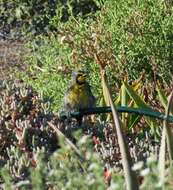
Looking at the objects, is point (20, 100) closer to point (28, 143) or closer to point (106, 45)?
point (28, 143)

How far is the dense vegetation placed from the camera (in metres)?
2.10

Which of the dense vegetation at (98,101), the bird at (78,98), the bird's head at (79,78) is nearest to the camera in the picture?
the dense vegetation at (98,101)

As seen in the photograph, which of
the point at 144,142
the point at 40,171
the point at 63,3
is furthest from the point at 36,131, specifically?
the point at 63,3

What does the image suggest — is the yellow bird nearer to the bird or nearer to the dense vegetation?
the bird

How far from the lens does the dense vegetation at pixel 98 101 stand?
210 cm

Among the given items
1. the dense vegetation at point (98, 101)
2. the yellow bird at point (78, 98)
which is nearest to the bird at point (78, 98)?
the yellow bird at point (78, 98)

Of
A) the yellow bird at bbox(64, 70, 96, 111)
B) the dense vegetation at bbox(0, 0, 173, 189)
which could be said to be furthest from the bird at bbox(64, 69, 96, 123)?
the dense vegetation at bbox(0, 0, 173, 189)

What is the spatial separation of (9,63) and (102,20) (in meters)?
6.61

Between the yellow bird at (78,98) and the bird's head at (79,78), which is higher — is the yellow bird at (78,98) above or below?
below

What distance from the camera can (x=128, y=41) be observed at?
6.58 m

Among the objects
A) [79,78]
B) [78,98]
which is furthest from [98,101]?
[78,98]

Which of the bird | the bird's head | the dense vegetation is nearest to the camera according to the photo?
the dense vegetation

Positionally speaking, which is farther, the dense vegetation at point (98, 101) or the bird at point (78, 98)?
the bird at point (78, 98)

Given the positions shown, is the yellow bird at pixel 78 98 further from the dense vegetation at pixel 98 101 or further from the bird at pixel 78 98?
the dense vegetation at pixel 98 101
